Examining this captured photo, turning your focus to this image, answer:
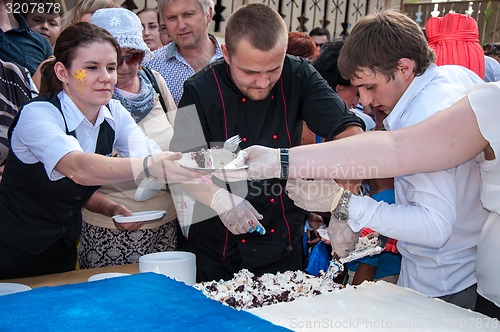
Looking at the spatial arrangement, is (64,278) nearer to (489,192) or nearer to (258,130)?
(258,130)

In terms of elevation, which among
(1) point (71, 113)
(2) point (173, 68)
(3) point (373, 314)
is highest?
(2) point (173, 68)

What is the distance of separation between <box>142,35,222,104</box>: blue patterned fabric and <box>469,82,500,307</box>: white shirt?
73.1 inches

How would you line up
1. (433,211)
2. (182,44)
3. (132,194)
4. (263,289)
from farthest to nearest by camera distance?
1. (182,44)
2. (132,194)
3. (263,289)
4. (433,211)

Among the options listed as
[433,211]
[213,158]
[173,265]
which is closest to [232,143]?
[213,158]

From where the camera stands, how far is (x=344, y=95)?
3.06m

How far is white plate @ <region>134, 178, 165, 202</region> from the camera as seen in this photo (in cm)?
219

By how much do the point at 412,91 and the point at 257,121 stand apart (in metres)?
0.75

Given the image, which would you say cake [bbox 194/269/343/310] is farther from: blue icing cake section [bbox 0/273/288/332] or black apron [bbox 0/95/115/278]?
black apron [bbox 0/95/115/278]

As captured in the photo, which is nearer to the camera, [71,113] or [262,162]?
[262,162]

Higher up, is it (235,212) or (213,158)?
(213,158)

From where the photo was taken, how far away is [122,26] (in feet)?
8.27

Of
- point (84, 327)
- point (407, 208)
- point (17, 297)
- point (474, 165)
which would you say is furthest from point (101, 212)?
point (474, 165)

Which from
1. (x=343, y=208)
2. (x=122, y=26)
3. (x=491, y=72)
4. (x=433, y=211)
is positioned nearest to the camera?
(x=433, y=211)

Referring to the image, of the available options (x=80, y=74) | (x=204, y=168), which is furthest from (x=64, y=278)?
(x=80, y=74)
